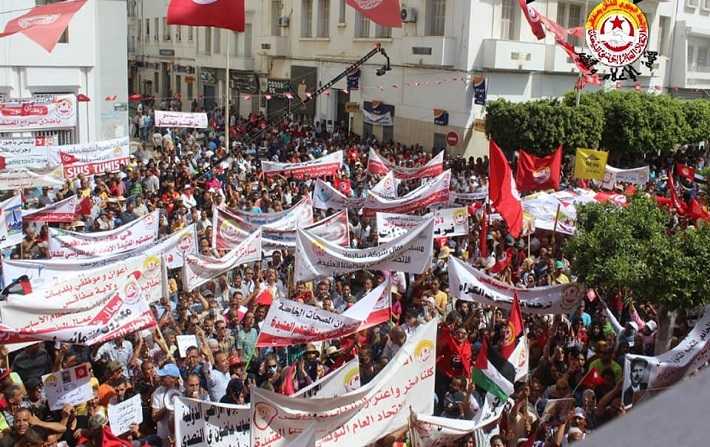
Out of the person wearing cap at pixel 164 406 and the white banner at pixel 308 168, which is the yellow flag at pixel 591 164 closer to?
the white banner at pixel 308 168

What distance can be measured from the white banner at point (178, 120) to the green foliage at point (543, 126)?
9267mm

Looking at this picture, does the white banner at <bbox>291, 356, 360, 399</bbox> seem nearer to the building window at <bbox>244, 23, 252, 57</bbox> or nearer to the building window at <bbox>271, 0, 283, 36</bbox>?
the building window at <bbox>271, 0, 283, 36</bbox>

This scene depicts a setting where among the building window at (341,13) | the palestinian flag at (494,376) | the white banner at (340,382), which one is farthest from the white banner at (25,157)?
the building window at (341,13)

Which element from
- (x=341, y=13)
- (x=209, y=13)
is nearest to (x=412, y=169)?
(x=209, y=13)

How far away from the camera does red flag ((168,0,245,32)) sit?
704 inches

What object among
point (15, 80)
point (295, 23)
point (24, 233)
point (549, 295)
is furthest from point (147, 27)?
point (549, 295)

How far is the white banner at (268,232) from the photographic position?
12.4 metres

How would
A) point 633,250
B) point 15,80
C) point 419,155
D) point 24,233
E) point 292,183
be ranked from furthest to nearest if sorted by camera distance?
point 419,155 → point 15,80 → point 292,183 → point 24,233 → point 633,250

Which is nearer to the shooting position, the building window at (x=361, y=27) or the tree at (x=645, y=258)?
the tree at (x=645, y=258)

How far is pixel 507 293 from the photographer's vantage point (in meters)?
9.66

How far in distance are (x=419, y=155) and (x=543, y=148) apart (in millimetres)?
4028

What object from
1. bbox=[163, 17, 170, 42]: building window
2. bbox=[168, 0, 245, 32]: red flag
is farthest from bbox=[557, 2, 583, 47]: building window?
bbox=[163, 17, 170, 42]: building window

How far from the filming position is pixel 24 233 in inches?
505

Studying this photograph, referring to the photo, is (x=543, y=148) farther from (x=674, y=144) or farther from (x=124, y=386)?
(x=124, y=386)
